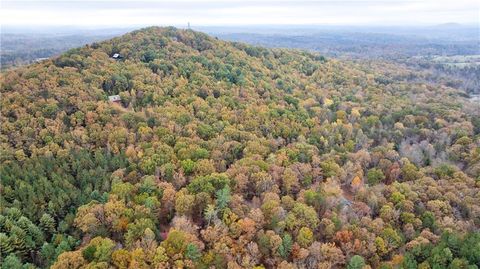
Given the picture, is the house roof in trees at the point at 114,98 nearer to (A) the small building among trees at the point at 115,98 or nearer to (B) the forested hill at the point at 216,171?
(A) the small building among trees at the point at 115,98

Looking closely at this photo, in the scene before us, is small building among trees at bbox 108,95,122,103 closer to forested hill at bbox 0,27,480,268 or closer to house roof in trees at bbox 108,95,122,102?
house roof in trees at bbox 108,95,122,102

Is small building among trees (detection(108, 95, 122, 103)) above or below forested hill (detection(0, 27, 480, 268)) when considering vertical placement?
above

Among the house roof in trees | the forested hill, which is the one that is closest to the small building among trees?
the house roof in trees

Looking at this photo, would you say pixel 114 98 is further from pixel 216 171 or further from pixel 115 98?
pixel 216 171

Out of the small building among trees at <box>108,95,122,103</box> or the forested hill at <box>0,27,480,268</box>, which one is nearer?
the forested hill at <box>0,27,480,268</box>

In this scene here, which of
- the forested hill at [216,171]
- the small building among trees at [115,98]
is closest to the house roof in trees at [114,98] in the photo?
the small building among trees at [115,98]

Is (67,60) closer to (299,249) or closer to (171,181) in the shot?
(171,181)

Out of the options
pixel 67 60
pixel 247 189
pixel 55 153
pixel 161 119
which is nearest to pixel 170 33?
pixel 67 60

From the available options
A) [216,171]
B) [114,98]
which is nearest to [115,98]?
[114,98]
